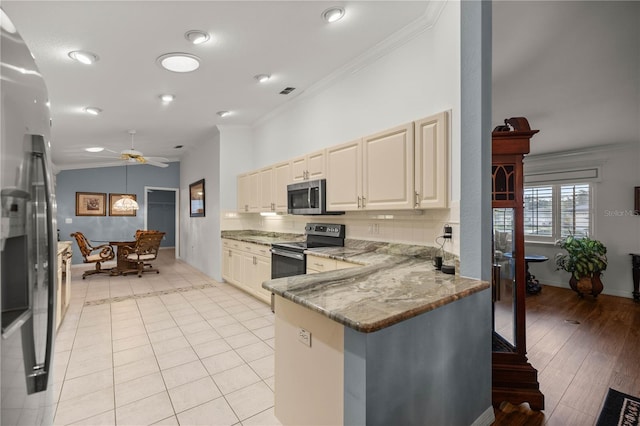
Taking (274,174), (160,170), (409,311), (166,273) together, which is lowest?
(166,273)

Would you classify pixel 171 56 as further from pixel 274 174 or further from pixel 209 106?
pixel 274 174

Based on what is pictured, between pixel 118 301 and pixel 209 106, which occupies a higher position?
pixel 209 106

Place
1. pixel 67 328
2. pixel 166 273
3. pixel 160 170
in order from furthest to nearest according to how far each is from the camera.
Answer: pixel 160 170 → pixel 166 273 → pixel 67 328

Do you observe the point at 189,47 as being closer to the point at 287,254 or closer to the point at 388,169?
the point at 388,169

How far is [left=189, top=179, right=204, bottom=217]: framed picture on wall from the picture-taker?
6734 mm

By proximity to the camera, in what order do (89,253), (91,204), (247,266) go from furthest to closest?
(91,204), (89,253), (247,266)

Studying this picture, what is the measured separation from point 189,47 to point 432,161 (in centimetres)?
245

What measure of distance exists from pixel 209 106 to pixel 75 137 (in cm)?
297

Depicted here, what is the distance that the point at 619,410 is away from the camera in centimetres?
202

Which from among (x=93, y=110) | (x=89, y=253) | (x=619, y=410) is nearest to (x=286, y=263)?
(x=619, y=410)

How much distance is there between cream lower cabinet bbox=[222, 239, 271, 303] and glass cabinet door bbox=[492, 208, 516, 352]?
2648 millimetres

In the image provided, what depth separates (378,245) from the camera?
10.3 feet

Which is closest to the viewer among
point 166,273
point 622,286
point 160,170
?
point 622,286

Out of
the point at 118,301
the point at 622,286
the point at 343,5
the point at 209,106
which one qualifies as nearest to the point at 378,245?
the point at 343,5
